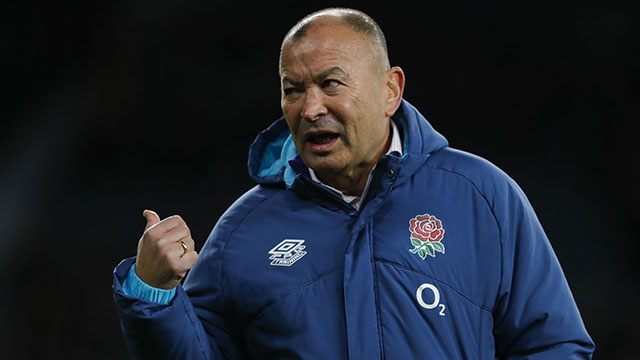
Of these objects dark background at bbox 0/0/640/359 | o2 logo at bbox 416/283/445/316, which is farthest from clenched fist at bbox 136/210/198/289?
dark background at bbox 0/0/640/359

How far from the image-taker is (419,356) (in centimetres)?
180

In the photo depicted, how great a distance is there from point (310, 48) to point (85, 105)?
271 centimetres

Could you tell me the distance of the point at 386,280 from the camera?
6.09 feet

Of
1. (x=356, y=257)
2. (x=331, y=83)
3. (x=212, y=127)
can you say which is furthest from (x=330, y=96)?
(x=212, y=127)

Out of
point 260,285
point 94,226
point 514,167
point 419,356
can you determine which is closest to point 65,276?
point 94,226

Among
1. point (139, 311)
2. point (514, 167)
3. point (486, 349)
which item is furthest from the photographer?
point (514, 167)

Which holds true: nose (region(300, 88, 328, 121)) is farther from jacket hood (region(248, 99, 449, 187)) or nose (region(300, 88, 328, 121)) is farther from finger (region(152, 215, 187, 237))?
finger (region(152, 215, 187, 237))

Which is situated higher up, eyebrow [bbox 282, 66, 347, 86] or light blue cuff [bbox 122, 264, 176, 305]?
eyebrow [bbox 282, 66, 347, 86]

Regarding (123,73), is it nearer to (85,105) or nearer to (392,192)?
(85,105)

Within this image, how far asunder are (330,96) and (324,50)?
0.10 m

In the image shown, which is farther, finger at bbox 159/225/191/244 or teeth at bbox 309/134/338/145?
teeth at bbox 309/134/338/145

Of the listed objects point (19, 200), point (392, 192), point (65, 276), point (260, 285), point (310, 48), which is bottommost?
point (65, 276)

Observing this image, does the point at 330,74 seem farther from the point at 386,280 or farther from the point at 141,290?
the point at 141,290

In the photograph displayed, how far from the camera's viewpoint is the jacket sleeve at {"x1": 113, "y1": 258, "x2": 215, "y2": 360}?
1.75m
